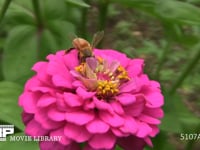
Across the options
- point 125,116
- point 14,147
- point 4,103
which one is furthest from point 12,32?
point 125,116

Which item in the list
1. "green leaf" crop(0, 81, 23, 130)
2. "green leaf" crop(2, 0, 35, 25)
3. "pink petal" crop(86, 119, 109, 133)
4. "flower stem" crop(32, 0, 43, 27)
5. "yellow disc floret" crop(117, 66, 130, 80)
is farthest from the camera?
"green leaf" crop(2, 0, 35, 25)

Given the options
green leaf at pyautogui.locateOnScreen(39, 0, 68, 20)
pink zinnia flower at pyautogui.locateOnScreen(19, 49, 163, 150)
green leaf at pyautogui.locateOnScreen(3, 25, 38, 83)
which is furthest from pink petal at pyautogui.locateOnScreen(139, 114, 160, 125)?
green leaf at pyautogui.locateOnScreen(39, 0, 68, 20)

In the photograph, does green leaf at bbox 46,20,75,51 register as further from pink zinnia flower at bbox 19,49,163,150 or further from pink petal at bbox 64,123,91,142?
pink petal at bbox 64,123,91,142

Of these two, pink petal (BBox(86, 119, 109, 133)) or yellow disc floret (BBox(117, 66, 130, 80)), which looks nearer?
pink petal (BBox(86, 119, 109, 133))

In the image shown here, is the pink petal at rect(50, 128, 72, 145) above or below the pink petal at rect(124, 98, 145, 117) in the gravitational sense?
below

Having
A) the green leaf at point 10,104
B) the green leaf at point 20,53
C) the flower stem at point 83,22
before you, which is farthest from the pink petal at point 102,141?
the flower stem at point 83,22

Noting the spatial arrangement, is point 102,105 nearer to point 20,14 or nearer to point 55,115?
point 55,115

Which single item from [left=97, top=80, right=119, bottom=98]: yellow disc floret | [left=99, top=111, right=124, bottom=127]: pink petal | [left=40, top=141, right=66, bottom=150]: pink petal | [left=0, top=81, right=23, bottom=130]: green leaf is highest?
[left=97, top=80, right=119, bottom=98]: yellow disc floret
